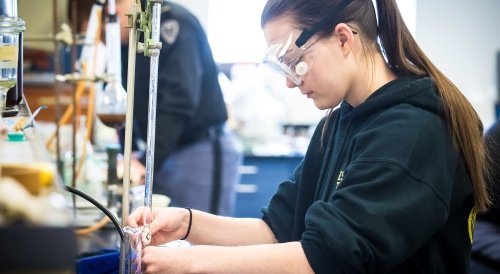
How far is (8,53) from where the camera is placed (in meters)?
1.23

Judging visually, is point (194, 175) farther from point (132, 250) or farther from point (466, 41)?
point (466, 41)

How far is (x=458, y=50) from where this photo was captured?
5219 millimetres

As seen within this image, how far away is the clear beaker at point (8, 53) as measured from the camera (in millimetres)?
1231

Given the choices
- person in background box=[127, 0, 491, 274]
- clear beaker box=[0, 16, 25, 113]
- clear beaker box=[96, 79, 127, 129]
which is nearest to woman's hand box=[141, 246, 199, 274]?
person in background box=[127, 0, 491, 274]

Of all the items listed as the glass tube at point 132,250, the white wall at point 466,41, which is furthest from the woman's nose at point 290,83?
the white wall at point 466,41

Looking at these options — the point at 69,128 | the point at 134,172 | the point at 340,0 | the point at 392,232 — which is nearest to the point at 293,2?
the point at 340,0

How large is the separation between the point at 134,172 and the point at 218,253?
107cm

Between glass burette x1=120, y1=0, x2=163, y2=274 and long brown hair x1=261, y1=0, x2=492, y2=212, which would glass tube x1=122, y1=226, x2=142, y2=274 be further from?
long brown hair x1=261, y1=0, x2=492, y2=212

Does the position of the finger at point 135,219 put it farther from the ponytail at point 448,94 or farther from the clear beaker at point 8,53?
the ponytail at point 448,94

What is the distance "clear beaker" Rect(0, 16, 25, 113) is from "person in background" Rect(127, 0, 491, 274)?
36cm

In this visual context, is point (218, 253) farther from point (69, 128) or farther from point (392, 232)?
point (69, 128)

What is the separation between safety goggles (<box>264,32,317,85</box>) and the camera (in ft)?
4.45

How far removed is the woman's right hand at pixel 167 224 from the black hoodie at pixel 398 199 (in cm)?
33

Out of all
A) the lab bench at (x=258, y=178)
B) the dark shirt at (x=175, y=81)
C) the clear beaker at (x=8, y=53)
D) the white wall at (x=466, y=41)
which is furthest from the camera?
the white wall at (x=466, y=41)
